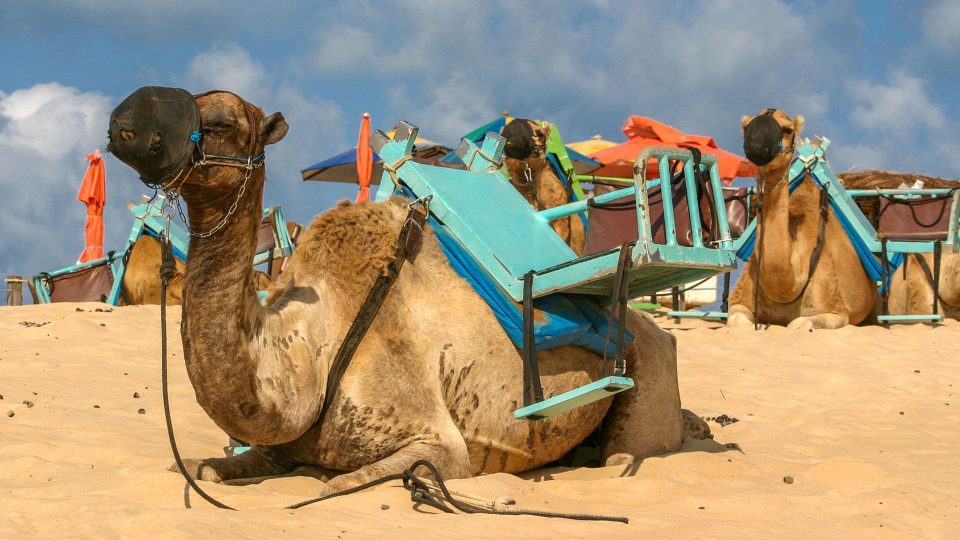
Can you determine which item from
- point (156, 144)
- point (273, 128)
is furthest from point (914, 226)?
point (156, 144)

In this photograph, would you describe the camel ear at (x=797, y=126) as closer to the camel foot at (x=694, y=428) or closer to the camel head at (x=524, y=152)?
the camel head at (x=524, y=152)

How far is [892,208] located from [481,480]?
9210 mm

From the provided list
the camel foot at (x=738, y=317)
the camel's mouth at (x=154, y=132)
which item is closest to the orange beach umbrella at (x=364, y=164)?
the camel foot at (x=738, y=317)

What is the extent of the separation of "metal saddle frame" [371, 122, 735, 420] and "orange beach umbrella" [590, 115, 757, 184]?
13981mm

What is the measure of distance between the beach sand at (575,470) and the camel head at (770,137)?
2046 mm

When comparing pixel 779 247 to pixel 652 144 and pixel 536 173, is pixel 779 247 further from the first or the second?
pixel 652 144

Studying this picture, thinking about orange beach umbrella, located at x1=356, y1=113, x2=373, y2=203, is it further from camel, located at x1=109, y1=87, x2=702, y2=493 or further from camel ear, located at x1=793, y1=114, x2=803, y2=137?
camel, located at x1=109, y1=87, x2=702, y2=493

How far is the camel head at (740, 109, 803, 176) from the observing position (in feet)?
35.4

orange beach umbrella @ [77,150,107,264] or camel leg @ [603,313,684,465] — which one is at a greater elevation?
orange beach umbrella @ [77,150,107,264]

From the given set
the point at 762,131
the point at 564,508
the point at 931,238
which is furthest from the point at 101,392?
the point at 931,238

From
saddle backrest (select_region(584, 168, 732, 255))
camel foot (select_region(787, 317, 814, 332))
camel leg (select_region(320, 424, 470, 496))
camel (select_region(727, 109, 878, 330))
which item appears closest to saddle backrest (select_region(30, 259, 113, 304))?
camel (select_region(727, 109, 878, 330))

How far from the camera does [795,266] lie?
38.8 feet

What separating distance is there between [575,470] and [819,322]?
21.6 ft

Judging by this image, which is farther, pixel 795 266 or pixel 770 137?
pixel 795 266
